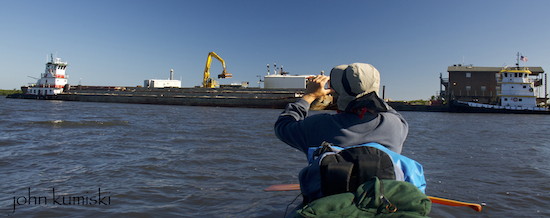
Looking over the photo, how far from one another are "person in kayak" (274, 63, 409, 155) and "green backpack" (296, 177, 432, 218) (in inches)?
13.4

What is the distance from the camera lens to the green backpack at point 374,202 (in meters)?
1.08

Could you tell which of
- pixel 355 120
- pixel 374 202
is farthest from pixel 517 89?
pixel 374 202

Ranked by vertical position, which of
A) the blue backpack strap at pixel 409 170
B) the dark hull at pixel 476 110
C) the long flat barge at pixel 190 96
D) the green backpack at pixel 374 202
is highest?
the long flat barge at pixel 190 96

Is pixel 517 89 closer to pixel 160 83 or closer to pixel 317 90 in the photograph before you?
pixel 317 90

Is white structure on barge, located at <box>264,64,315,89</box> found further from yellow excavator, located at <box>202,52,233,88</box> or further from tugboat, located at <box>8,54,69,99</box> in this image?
tugboat, located at <box>8,54,69,99</box>

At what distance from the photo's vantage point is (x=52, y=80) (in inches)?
1866

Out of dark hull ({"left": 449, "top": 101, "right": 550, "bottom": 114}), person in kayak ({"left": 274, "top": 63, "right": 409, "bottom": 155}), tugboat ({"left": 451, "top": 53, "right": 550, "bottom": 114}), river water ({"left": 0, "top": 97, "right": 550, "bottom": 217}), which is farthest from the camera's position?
tugboat ({"left": 451, "top": 53, "right": 550, "bottom": 114})

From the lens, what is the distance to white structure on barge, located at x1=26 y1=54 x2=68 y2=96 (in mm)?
47062

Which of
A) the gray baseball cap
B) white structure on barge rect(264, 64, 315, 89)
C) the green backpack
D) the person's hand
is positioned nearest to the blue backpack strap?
the green backpack

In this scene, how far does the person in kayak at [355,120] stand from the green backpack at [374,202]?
0.34m

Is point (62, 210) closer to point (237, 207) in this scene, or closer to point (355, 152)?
point (237, 207)

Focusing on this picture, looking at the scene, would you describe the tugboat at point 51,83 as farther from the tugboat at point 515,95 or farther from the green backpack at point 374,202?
the tugboat at point 515,95

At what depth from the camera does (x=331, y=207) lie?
111 centimetres

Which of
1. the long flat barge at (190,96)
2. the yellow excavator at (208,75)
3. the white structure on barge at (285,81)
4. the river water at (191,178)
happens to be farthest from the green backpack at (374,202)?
the yellow excavator at (208,75)
